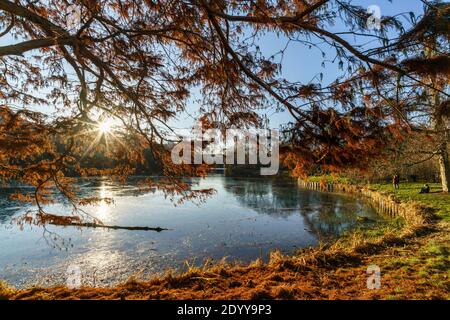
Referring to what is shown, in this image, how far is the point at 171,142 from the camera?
3943 millimetres

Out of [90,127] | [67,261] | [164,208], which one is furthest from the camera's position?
[164,208]

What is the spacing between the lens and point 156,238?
36.0ft

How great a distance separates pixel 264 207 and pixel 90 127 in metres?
14.5

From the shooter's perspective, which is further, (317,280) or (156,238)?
(156,238)

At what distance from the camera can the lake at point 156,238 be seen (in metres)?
8.13

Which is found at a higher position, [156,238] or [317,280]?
[317,280]

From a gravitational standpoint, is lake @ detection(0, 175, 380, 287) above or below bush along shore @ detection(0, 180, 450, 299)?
below

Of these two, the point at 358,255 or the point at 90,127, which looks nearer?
the point at 90,127

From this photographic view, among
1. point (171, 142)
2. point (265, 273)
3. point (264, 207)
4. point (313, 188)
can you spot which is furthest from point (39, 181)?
point (313, 188)

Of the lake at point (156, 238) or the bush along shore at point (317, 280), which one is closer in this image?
the bush along shore at point (317, 280)

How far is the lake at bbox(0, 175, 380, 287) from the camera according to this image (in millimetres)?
8133

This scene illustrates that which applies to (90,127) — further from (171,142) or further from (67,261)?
(67,261)

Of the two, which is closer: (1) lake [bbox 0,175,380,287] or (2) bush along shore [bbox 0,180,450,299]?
(2) bush along shore [bbox 0,180,450,299]

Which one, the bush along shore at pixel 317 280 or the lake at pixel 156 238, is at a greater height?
the bush along shore at pixel 317 280
